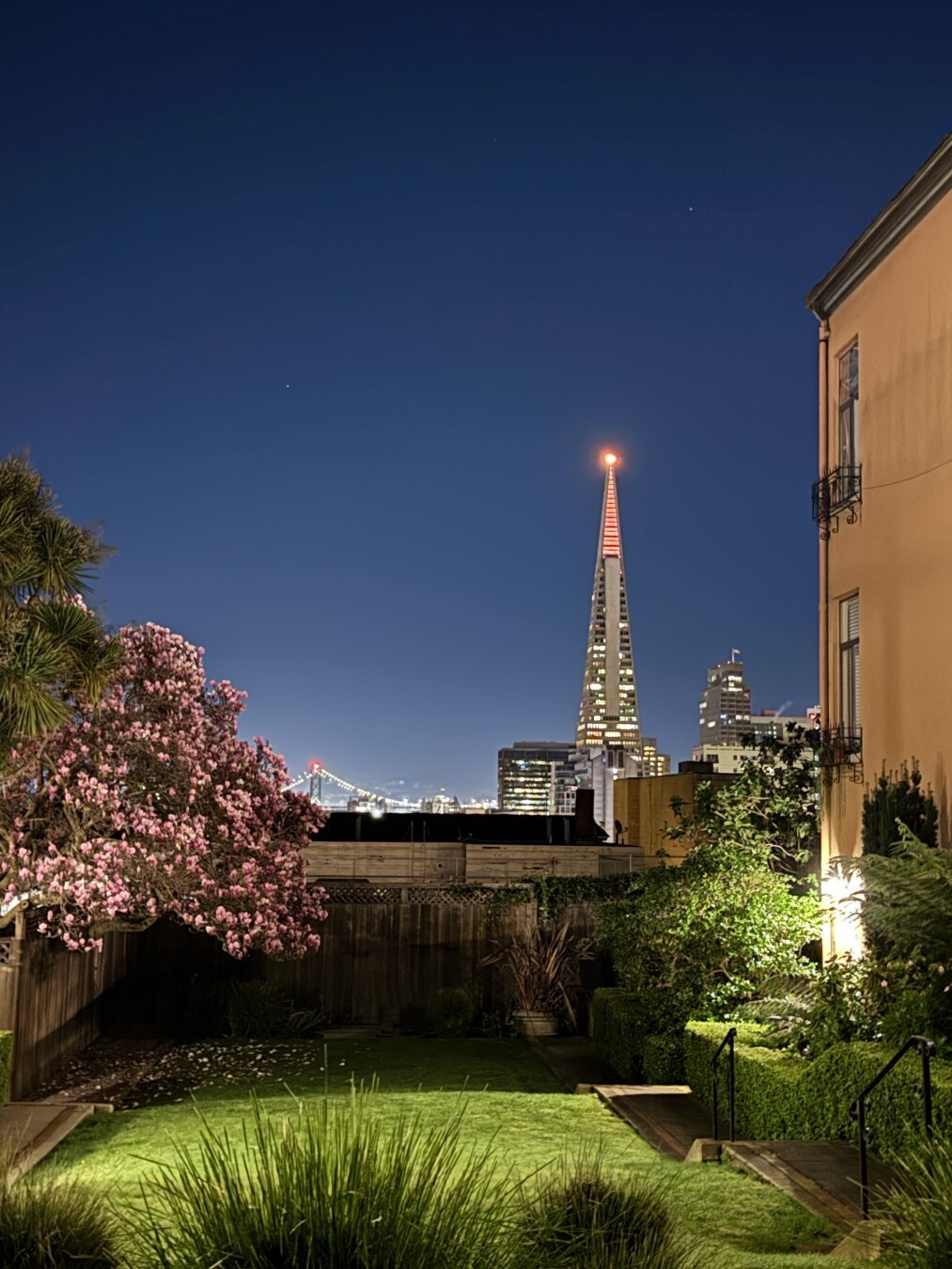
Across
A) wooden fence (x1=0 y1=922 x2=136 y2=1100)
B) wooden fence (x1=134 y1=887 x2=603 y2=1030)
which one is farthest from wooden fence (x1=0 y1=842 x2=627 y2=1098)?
wooden fence (x1=0 y1=922 x2=136 y2=1100)

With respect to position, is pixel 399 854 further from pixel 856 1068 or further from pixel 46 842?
pixel 856 1068

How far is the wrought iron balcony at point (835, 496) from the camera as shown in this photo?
15680 millimetres

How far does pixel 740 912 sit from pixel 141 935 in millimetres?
8830

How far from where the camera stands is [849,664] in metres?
16.2

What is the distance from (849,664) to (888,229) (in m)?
4.93

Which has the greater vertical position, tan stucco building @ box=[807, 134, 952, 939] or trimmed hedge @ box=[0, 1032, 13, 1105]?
tan stucco building @ box=[807, 134, 952, 939]

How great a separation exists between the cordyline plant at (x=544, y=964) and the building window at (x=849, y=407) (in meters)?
7.67

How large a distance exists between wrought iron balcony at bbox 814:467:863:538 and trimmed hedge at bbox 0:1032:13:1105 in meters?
10.4

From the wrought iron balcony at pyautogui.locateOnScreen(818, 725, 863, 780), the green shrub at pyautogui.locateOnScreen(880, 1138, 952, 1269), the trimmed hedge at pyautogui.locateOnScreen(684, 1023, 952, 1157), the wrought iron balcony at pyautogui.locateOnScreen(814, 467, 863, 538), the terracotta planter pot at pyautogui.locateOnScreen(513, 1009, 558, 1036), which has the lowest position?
the terracotta planter pot at pyautogui.locateOnScreen(513, 1009, 558, 1036)

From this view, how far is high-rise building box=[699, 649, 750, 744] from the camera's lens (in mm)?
128375

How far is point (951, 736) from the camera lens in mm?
12984

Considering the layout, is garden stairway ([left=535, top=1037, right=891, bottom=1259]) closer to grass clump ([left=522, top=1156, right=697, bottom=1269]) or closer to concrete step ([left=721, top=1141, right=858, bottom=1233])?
concrete step ([left=721, top=1141, right=858, bottom=1233])

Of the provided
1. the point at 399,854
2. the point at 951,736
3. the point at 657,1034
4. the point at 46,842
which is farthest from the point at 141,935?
the point at 951,736

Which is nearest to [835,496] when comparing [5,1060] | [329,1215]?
[5,1060]
